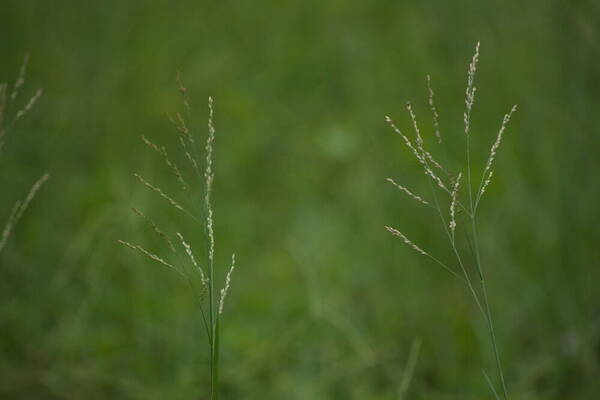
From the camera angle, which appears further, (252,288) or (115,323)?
(252,288)

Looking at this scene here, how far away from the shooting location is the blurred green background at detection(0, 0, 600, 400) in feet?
4.83

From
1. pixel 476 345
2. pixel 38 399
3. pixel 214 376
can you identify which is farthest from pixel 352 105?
pixel 214 376

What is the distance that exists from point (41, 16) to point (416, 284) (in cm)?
191

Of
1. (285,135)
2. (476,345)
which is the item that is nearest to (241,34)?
(285,135)

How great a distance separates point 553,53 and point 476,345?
0.93 meters

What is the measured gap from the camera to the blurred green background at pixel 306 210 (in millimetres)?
1474

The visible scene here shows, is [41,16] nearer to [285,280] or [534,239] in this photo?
[285,280]

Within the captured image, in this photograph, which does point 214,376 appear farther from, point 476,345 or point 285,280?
point 285,280

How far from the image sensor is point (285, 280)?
6.20ft

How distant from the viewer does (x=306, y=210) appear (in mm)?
2191

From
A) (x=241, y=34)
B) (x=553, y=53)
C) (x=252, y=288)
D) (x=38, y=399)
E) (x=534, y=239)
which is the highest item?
(x=241, y=34)

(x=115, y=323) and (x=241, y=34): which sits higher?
(x=241, y=34)

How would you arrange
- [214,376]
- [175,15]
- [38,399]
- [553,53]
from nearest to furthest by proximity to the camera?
[214,376] → [38,399] → [553,53] → [175,15]

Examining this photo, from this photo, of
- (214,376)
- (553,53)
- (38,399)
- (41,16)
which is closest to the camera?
(214,376)
